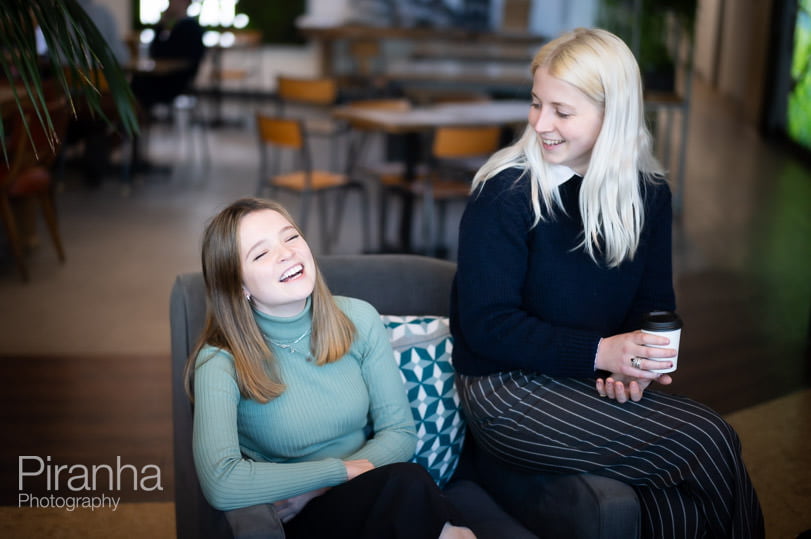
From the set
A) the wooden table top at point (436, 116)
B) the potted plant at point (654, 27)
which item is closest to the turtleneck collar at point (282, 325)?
the wooden table top at point (436, 116)

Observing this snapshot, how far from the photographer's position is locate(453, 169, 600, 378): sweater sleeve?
1801mm

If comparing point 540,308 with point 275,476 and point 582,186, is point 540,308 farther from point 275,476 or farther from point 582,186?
point 275,476

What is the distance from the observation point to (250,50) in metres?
11.6

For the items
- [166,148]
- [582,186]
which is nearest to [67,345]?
[582,186]

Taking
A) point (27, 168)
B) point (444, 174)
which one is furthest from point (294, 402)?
point (444, 174)

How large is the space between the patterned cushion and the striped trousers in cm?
17

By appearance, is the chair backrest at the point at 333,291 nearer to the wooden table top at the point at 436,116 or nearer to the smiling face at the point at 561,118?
the smiling face at the point at 561,118

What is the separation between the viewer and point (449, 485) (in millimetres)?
1979

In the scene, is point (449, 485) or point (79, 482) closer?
point (449, 485)

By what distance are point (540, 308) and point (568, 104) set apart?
0.42m

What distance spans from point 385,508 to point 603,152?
834mm

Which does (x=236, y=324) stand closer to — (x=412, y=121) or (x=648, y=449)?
(x=648, y=449)

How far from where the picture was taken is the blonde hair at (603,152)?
1808 mm

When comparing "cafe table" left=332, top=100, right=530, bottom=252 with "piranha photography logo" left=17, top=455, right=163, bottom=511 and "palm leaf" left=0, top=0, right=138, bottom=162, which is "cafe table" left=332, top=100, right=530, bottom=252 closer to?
"piranha photography logo" left=17, top=455, right=163, bottom=511
